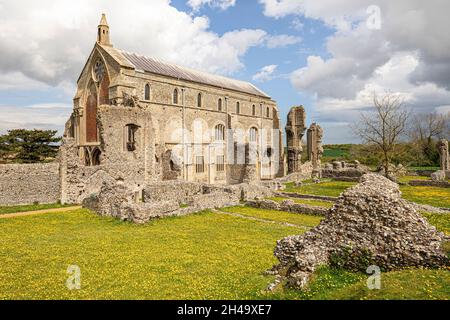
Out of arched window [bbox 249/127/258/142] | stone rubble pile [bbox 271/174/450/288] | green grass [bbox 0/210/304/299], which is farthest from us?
arched window [bbox 249/127/258/142]

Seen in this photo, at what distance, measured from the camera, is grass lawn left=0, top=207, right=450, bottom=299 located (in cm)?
641

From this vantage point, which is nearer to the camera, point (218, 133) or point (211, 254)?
point (211, 254)

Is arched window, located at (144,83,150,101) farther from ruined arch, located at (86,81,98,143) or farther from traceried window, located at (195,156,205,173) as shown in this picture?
traceried window, located at (195,156,205,173)

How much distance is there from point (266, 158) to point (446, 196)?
32.1m

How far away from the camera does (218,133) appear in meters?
46.4

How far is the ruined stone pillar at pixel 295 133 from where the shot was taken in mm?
47375

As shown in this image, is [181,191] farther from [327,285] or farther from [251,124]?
[251,124]

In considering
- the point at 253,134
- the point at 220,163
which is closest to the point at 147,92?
the point at 220,163

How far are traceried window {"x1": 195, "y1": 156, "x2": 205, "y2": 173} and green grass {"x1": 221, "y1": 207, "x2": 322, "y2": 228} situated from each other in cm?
2121

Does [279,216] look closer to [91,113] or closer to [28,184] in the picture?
[28,184]

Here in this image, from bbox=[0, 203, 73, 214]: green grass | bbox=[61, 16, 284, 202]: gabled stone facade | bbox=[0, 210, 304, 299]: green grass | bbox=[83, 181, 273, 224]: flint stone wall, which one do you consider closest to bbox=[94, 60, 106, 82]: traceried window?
bbox=[61, 16, 284, 202]: gabled stone facade

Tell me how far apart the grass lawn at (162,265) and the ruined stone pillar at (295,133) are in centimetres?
3223

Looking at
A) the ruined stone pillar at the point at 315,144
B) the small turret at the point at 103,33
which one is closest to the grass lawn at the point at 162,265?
the small turret at the point at 103,33
